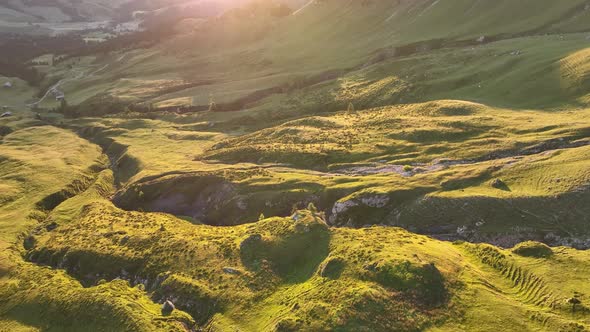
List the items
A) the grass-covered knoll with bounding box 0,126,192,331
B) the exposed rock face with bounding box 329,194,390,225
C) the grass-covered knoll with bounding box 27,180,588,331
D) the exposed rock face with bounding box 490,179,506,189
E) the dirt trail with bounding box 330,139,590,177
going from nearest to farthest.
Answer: the grass-covered knoll with bounding box 27,180,588,331 → the grass-covered knoll with bounding box 0,126,192,331 → the exposed rock face with bounding box 490,179,506,189 → the exposed rock face with bounding box 329,194,390,225 → the dirt trail with bounding box 330,139,590,177

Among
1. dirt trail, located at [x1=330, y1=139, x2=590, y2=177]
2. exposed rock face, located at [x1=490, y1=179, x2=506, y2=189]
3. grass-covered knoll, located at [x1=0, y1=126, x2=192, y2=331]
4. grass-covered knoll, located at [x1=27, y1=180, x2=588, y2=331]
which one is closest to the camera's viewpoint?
grass-covered knoll, located at [x1=27, y1=180, x2=588, y2=331]

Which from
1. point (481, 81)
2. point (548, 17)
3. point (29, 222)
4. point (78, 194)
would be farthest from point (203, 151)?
point (548, 17)

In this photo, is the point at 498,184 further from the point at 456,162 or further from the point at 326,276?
the point at 326,276

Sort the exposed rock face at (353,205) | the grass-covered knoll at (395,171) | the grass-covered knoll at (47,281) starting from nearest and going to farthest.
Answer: the grass-covered knoll at (47,281) < the grass-covered knoll at (395,171) < the exposed rock face at (353,205)

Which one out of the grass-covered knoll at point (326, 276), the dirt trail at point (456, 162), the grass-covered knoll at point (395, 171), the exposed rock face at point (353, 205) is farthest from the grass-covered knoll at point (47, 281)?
the dirt trail at point (456, 162)

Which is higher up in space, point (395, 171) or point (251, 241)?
point (251, 241)

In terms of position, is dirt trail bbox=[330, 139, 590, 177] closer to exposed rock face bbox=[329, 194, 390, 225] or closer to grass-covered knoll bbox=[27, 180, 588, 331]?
exposed rock face bbox=[329, 194, 390, 225]

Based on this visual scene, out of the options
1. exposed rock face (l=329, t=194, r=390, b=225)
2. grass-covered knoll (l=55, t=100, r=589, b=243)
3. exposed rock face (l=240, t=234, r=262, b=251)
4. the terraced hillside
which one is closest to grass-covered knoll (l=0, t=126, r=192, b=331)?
the terraced hillside

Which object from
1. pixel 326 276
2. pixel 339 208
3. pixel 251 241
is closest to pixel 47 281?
pixel 251 241

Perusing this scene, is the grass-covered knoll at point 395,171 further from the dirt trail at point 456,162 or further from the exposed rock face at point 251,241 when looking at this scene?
the exposed rock face at point 251,241
